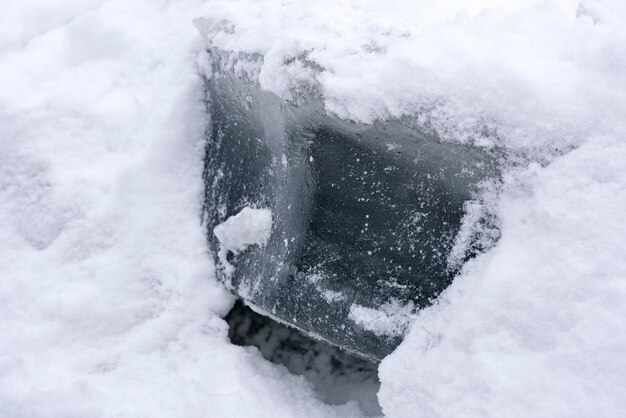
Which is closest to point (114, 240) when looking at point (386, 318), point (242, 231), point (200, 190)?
point (200, 190)

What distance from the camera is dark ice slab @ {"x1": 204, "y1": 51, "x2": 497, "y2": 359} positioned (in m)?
1.47

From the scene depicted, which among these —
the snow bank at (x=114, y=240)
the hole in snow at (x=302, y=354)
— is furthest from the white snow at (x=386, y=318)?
the hole in snow at (x=302, y=354)

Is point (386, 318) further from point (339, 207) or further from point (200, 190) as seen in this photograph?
point (200, 190)

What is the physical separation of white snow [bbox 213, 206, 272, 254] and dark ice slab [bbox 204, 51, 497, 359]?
1.2 inches

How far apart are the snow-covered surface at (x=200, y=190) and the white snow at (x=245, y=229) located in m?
0.14

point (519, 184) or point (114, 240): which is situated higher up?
point (519, 184)

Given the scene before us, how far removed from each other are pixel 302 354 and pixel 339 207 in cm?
101

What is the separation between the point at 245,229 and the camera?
1.85 metres

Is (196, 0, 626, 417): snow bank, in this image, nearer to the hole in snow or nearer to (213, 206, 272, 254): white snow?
(213, 206, 272, 254): white snow

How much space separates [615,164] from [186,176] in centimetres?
148

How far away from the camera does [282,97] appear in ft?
5.43

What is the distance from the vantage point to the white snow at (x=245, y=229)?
1.83m

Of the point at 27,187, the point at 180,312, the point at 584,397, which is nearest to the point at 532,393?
the point at 584,397

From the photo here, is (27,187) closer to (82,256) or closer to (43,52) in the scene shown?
(82,256)
